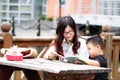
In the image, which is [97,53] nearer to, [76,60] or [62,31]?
[76,60]

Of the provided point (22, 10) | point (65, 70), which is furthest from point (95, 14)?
point (65, 70)

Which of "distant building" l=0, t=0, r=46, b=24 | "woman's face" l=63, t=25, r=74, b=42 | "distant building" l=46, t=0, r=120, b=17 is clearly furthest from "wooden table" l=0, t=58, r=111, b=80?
"distant building" l=0, t=0, r=46, b=24

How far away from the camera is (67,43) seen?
5.04 meters

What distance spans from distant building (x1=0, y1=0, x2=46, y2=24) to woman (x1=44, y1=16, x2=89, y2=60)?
29856 mm

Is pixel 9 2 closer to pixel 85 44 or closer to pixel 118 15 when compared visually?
pixel 118 15

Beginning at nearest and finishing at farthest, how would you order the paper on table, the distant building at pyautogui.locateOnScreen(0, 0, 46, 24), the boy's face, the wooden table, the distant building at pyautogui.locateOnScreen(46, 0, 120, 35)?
the wooden table → the paper on table → the boy's face → the distant building at pyautogui.locateOnScreen(46, 0, 120, 35) → the distant building at pyautogui.locateOnScreen(0, 0, 46, 24)

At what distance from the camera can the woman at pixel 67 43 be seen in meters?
4.89

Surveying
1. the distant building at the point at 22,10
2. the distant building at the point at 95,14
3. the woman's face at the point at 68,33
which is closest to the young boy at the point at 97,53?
the woman's face at the point at 68,33

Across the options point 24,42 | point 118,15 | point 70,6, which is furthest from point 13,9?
point 24,42

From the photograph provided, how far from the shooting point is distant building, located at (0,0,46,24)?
115ft

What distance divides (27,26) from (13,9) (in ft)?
16.9

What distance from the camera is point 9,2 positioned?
36.4m

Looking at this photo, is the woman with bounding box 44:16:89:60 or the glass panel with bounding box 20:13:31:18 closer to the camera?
the woman with bounding box 44:16:89:60

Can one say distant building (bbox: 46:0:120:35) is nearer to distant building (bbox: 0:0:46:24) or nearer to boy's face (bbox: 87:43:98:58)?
distant building (bbox: 0:0:46:24)
